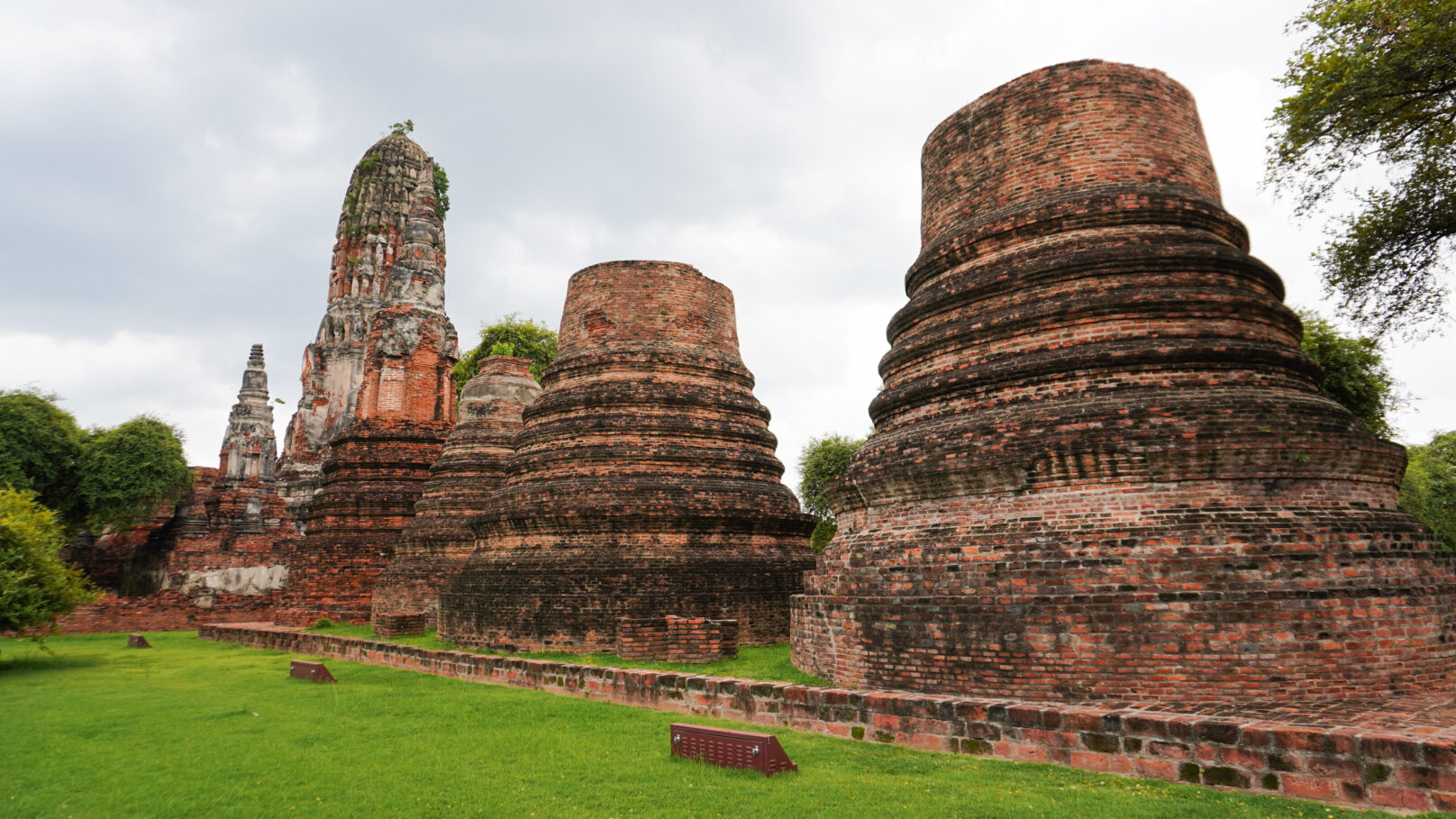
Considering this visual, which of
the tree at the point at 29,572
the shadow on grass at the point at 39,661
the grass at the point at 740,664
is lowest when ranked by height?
the shadow on grass at the point at 39,661

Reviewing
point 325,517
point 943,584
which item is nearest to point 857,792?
point 943,584

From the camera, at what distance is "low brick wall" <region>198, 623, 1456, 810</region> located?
4.32m

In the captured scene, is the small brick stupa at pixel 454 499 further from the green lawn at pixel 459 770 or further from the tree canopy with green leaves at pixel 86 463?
the tree canopy with green leaves at pixel 86 463

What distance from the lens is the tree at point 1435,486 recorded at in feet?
68.4

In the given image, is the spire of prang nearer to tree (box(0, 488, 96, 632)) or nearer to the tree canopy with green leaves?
the tree canopy with green leaves

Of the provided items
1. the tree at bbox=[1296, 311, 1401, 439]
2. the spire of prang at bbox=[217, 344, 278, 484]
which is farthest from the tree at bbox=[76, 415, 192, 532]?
the tree at bbox=[1296, 311, 1401, 439]

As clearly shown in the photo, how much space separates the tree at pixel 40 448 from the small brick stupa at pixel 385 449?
968 centimetres

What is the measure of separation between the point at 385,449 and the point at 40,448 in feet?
38.7

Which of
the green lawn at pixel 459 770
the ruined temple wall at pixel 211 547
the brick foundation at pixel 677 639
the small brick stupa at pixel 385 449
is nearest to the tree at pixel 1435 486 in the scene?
the brick foundation at pixel 677 639

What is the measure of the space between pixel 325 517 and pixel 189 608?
7327 mm

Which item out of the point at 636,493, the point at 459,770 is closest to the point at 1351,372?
the point at 636,493

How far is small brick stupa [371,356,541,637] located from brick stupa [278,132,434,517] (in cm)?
1994

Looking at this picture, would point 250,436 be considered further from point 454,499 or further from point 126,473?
point 454,499

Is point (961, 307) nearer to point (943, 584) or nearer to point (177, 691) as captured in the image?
point (943, 584)
